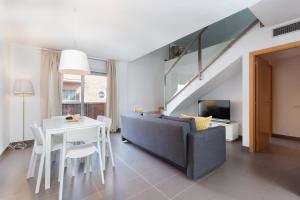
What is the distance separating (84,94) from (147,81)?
2460 millimetres

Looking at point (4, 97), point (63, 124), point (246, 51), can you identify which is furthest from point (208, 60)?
point (4, 97)

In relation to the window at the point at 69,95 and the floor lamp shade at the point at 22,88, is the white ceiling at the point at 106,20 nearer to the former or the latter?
the floor lamp shade at the point at 22,88

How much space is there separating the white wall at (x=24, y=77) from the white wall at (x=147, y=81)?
2.71 metres

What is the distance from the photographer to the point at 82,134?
2.06 metres

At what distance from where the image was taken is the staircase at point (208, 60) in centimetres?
349

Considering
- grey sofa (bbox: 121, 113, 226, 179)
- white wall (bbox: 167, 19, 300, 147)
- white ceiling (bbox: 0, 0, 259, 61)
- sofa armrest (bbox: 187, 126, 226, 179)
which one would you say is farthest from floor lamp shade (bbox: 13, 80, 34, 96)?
white wall (bbox: 167, 19, 300, 147)

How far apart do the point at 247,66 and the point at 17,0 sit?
4.10 meters

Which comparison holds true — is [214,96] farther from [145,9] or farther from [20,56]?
[20,56]

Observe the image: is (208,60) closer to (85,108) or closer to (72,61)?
(72,61)

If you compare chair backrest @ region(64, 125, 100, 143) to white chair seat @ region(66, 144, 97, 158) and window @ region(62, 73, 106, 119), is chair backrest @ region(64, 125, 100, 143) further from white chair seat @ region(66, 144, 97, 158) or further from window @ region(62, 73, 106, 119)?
window @ region(62, 73, 106, 119)

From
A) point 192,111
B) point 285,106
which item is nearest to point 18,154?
point 192,111

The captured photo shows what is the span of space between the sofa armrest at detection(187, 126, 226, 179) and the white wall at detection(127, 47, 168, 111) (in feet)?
12.1

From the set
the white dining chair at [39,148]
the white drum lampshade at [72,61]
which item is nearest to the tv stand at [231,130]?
the white drum lampshade at [72,61]

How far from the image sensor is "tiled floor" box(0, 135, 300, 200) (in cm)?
180
